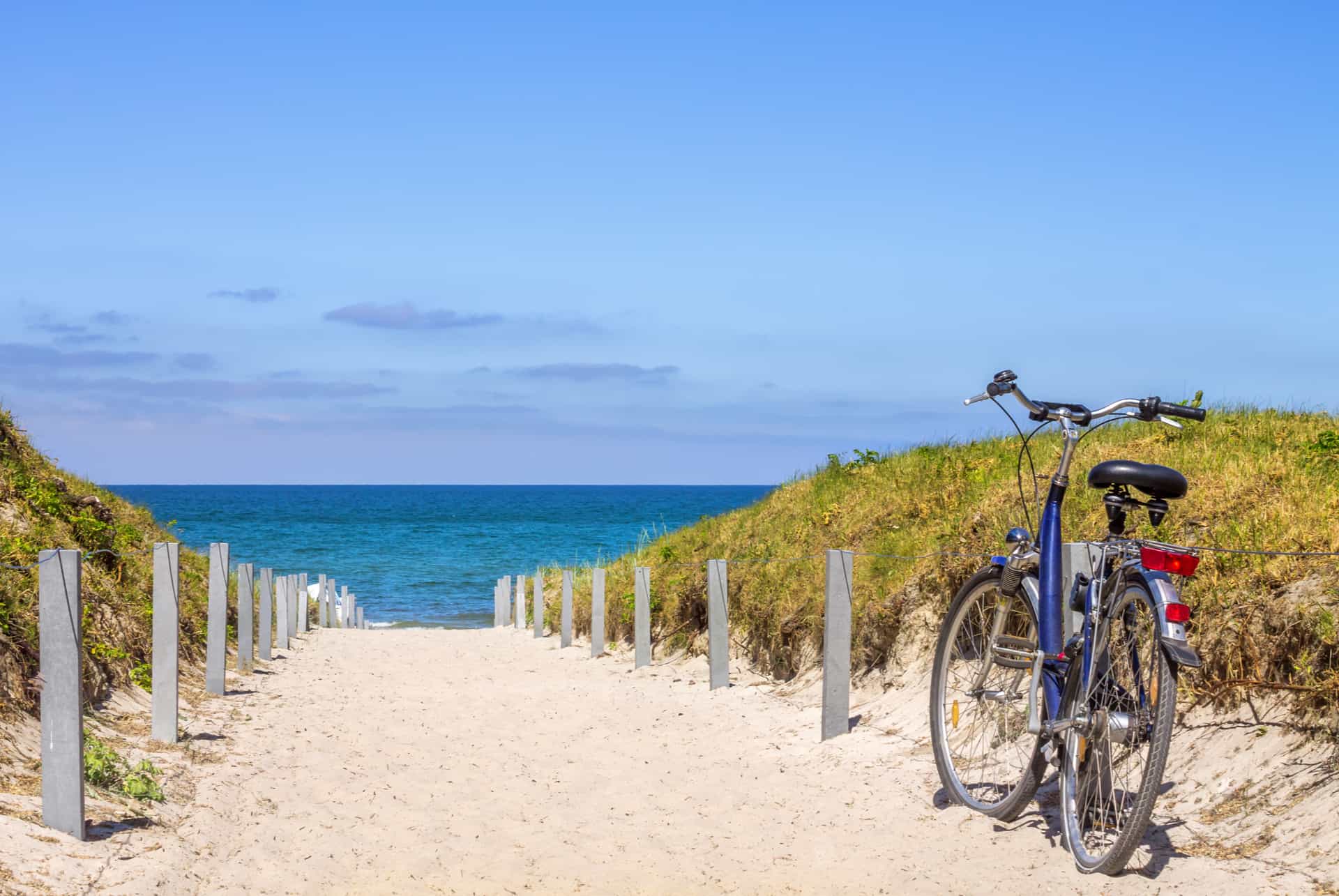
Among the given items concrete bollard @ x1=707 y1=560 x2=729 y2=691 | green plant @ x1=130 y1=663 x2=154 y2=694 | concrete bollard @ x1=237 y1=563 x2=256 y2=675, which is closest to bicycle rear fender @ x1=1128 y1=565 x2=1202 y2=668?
concrete bollard @ x1=707 y1=560 x2=729 y2=691

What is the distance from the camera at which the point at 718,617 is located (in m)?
12.7

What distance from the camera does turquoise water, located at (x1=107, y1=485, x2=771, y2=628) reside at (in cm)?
4812

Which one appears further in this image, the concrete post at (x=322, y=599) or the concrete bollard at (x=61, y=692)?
the concrete post at (x=322, y=599)

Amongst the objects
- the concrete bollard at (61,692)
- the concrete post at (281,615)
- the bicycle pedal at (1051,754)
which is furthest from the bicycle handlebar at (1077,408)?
the concrete post at (281,615)

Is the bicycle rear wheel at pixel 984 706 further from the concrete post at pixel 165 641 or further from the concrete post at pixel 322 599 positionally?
the concrete post at pixel 322 599

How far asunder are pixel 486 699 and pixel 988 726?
7.02 metres

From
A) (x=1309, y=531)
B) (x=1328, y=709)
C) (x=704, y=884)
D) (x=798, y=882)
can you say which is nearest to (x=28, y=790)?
(x=704, y=884)

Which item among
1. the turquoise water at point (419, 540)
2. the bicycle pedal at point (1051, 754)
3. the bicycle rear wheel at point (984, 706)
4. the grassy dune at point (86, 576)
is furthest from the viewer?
the turquoise water at point (419, 540)

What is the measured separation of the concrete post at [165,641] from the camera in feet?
30.7

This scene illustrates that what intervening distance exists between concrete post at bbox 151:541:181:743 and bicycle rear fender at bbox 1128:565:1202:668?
7.29m

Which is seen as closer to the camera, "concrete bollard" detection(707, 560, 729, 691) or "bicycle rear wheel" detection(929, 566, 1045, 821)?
"bicycle rear wheel" detection(929, 566, 1045, 821)

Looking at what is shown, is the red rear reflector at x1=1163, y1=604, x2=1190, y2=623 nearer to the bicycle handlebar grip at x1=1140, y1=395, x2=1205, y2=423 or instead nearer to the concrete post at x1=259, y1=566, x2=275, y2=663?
the bicycle handlebar grip at x1=1140, y1=395, x2=1205, y2=423

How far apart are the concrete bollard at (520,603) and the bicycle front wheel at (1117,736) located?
21.7 metres

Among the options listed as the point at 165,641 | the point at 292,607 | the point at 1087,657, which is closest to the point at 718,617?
the point at 165,641
